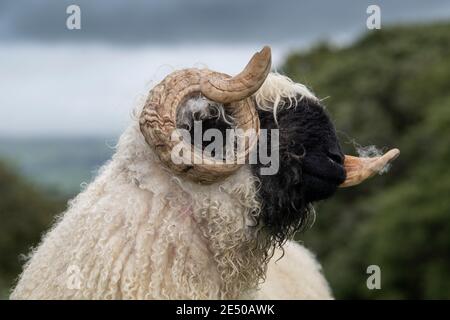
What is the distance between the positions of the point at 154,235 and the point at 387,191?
108 feet

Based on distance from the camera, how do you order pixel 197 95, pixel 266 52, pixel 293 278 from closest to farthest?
Result: pixel 266 52 < pixel 197 95 < pixel 293 278

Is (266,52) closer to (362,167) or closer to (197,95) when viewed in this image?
(197,95)

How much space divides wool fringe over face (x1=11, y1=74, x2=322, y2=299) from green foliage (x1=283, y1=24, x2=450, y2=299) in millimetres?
20901

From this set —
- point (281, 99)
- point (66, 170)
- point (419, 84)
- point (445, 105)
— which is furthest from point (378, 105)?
point (66, 170)

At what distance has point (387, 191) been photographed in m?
37.2

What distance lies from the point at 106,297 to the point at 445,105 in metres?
33.6

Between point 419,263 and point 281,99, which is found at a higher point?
point 281,99

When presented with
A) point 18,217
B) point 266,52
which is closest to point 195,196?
point 266,52

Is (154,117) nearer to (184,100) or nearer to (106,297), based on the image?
(184,100)

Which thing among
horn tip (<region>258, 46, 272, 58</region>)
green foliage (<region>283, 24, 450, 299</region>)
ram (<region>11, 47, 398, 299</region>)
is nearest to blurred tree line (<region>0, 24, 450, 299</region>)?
green foliage (<region>283, 24, 450, 299</region>)

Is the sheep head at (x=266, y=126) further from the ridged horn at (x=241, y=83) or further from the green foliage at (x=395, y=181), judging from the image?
the green foliage at (x=395, y=181)

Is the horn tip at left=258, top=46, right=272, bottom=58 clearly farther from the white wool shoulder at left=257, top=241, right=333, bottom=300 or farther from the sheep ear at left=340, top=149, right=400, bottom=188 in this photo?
the white wool shoulder at left=257, top=241, right=333, bottom=300

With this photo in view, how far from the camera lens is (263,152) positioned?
5.15m

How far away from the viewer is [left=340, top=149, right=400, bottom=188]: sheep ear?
Result: 17.8 ft
